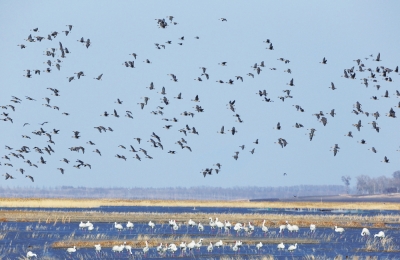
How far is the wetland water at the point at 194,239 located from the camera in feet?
130

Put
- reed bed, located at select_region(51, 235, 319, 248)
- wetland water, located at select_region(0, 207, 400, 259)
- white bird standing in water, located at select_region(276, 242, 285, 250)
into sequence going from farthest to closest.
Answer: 1. reed bed, located at select_region(51, 235, 319, 248)
2. white bird standing in water, located at select_region(276, 242, 285, 250)
3. wetland water, located at select_region(0, 207, 400, 259)

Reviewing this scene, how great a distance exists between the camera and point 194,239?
4688cm

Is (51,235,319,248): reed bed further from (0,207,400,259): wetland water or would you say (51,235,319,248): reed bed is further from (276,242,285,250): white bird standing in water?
(276,242,285,250): white bird standing in water

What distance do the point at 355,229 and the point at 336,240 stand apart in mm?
9369

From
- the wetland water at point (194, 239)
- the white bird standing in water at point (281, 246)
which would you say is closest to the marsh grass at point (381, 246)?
the wetland water at point (194, 239)

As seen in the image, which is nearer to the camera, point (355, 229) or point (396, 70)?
point (396, 70)

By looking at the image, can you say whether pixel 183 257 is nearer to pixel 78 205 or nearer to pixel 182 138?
pixel 182 138

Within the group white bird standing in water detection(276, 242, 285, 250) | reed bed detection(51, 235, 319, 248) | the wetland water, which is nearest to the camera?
the wetland water

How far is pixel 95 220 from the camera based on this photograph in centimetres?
6259

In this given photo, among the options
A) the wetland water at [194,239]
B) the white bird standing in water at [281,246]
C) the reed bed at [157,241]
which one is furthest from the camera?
the reed bed at [157,241]

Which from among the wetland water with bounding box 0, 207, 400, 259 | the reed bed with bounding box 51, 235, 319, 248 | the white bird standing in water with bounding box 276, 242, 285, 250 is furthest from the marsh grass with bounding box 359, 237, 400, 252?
the white bird standing in water with bounding box 276, 242, 285, 250

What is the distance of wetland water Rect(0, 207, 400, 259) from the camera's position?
1565 inches

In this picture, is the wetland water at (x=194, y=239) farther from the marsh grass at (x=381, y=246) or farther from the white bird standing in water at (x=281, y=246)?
the white bird standing in water at (x=281, y=246)


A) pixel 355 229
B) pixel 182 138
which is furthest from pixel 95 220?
pixel 355 229
